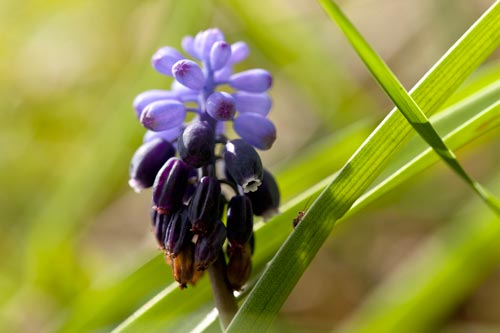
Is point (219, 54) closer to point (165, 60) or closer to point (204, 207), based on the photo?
point (165, 60)

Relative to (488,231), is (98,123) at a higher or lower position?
higher

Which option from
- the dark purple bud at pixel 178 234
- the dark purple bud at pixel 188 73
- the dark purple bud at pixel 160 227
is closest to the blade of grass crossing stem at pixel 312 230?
the dark purple bud at pixel 178 234

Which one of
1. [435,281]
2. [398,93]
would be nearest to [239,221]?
[398,93]

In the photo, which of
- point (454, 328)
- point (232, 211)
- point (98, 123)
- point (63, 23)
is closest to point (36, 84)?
point (63, 23)

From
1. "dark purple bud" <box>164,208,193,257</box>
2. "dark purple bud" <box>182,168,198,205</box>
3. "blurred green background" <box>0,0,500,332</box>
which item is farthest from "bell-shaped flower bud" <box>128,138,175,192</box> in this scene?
"blurred green background" <box>0,0,500,332</box>

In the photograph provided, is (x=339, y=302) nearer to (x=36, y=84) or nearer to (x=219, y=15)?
(x=219, y=15)

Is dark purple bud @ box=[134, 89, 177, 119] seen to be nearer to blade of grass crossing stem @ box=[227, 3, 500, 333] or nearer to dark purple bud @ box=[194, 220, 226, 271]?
dark purple bud @ box=[194, 220, 226, 271]
